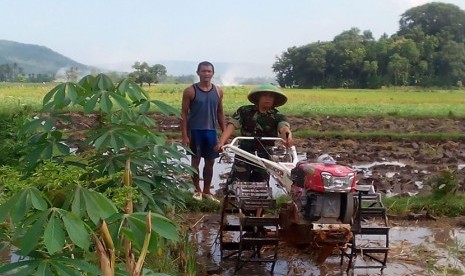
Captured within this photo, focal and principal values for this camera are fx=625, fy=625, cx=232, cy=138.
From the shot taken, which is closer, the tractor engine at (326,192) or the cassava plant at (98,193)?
the cassava plant at (98,193)

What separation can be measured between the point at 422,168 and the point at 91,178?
33.2 ft

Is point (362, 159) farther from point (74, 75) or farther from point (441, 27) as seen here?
point (441, 27)

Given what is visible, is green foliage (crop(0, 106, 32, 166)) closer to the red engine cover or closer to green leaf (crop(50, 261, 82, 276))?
the red engine cover

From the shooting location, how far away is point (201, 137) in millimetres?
7516

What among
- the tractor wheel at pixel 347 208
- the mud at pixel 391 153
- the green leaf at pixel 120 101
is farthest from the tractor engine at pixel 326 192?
the mud at pixel 391 153

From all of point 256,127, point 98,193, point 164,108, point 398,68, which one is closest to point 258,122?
point 256,127

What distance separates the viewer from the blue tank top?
7.33 meters

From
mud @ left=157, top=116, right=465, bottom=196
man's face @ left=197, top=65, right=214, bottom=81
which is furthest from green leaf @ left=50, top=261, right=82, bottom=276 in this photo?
mud @ left=157, top=116, right=465, bottom=196

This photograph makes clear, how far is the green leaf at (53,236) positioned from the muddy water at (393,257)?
3242 millimetres

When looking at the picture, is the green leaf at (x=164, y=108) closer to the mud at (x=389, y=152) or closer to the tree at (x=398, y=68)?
the mud at (x=389, y=152)

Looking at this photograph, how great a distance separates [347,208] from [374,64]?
172ft

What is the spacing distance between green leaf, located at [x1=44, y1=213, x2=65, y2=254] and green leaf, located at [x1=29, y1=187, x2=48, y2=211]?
73 millimetres

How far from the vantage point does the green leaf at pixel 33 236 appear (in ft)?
6.79

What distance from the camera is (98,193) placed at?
234 cm
